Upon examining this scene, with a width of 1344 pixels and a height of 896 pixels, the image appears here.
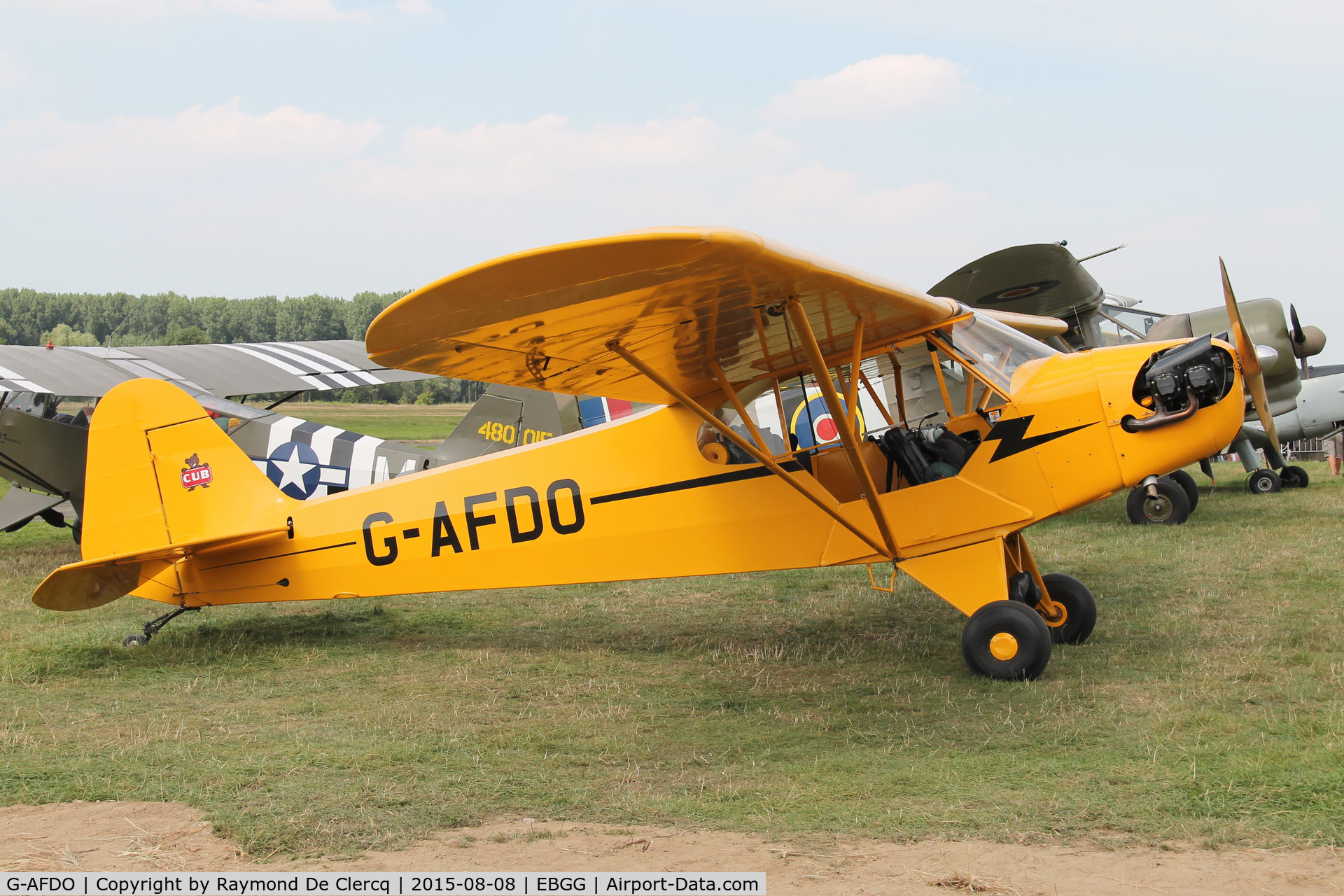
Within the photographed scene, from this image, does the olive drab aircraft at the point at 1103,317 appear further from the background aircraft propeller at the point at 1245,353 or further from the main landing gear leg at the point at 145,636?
the main landing gear leg at the point at 145,636

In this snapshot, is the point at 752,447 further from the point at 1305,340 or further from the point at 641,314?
the point at 1305,340

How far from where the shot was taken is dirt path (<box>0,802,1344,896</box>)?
297 cm

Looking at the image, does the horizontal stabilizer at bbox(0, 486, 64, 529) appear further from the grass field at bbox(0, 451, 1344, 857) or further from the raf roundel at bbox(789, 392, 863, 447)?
the raf roundel at bbox(789, 392, 863, 447)

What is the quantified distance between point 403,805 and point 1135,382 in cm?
438

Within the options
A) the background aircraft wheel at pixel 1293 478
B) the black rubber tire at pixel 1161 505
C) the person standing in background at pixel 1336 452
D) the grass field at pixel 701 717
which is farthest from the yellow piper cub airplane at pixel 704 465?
the person standing in background at pixel 1336 452

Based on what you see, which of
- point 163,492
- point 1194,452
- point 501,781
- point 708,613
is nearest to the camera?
point 501,781

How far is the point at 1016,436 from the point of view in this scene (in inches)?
219

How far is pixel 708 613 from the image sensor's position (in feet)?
25.9

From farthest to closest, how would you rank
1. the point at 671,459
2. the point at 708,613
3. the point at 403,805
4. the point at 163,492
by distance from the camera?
the point at 708,613
the point at 163,492
the point at 671,459
the point at 403,805

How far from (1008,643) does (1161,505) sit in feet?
25.1

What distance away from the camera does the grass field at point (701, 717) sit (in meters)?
3.62

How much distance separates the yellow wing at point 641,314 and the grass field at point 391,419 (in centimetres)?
2887

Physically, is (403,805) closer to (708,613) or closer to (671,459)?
(671,459)

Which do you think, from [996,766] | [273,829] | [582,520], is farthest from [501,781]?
[582,520]
